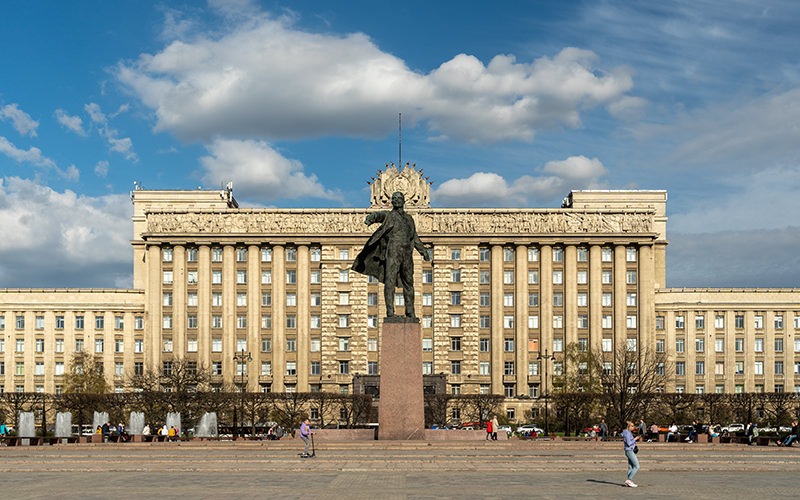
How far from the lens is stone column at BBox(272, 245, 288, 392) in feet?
355

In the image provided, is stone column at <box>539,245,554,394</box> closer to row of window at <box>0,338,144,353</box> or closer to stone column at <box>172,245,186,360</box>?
stone column at <box>172,245,186,360</box>

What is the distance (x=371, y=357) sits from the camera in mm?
108812

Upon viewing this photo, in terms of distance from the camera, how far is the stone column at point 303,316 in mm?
108312

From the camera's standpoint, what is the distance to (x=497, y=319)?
109 meters

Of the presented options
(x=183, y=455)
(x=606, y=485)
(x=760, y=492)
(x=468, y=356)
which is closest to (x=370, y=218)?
(x=183, y=455)

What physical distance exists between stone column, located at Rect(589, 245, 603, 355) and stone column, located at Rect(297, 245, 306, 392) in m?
19.5

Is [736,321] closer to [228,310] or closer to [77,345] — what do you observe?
[228,310]

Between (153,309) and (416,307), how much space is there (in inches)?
1167

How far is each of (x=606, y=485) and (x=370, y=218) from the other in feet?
45.5

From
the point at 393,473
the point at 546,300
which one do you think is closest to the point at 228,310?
the point at 546,300

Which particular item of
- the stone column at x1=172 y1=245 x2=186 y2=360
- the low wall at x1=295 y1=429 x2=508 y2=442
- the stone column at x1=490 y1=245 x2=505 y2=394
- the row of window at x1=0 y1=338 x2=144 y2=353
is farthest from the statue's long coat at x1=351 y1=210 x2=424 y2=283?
the row of window at x1=0 y1=338 x2=144 y2=353

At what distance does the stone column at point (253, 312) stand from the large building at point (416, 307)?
0.53 feet

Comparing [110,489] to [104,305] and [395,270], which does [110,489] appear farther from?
[104,305]

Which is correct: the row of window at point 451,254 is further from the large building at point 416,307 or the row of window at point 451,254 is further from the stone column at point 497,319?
the stone column at point 497,319
